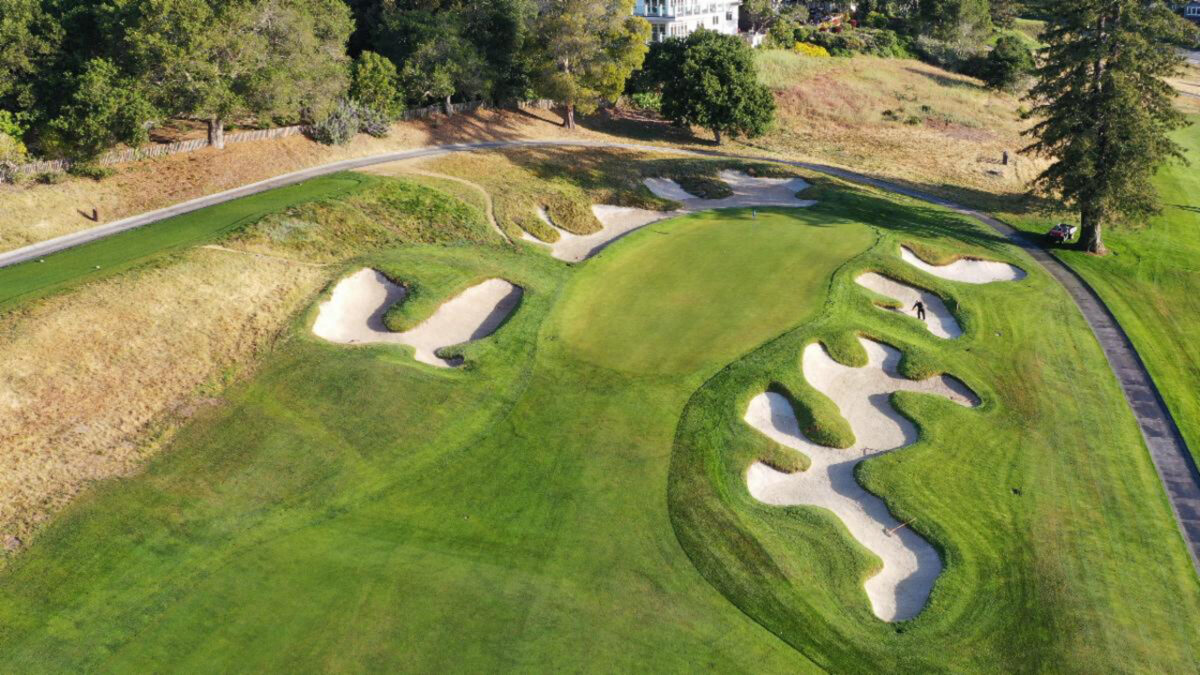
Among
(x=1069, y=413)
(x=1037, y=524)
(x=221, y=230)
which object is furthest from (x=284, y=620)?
(x=1069, y=413)

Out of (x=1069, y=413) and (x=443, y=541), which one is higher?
(x=1069, y=413)

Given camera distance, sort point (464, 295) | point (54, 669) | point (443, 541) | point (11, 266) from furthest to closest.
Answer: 1. point (464, 295)
2. point (11, 266)
3. point (443, 541)
4. point (54, 669)

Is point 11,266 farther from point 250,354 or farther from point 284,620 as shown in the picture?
point 284,620

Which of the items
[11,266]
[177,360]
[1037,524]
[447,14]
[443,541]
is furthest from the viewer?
[447,14]

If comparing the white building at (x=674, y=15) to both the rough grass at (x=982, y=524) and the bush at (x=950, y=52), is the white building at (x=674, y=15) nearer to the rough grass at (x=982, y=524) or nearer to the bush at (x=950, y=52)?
the bush at (x=950, y=52)

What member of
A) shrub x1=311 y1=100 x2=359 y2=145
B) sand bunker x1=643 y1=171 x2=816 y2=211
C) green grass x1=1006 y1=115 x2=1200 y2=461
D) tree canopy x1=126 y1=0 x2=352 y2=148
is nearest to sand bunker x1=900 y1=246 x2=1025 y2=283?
green grass x1=1006 y1=115 x2=1200 y2=461

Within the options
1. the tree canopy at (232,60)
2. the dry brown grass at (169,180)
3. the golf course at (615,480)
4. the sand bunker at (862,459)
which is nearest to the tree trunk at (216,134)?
the tree canopy at (232,60)

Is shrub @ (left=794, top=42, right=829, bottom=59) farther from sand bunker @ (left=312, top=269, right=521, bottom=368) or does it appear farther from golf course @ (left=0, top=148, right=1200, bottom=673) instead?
sand bunker @ (left=312, top=269, right=521, bottom=368)
